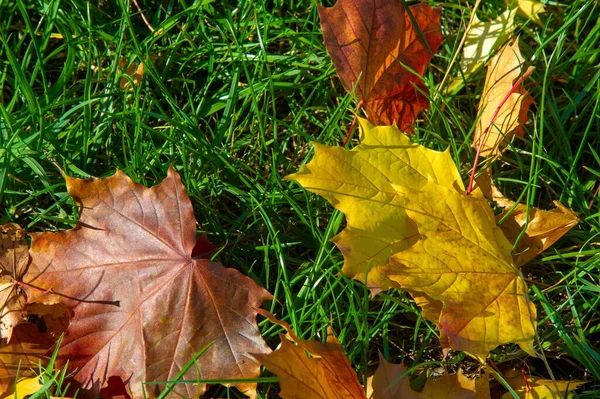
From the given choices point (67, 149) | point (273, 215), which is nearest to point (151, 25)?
point (67, 149)

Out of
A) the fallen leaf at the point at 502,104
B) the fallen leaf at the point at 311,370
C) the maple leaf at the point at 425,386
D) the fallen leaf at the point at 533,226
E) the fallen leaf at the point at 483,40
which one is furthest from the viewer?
the fallen leaf at the point at 483,40

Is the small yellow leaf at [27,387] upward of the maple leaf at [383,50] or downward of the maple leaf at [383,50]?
downward

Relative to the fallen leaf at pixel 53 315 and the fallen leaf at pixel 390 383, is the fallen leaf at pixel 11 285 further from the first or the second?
the fallen leaf at pixel 390 383

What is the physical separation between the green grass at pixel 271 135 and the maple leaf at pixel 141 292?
137 mm

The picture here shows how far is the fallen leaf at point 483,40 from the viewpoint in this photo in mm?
1799

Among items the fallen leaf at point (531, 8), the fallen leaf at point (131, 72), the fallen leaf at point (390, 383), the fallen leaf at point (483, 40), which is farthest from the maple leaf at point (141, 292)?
the fallen leaf at point (531, 8)

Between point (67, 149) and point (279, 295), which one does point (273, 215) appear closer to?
point (279, 295)

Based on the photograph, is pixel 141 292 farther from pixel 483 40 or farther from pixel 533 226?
pixel 483 40

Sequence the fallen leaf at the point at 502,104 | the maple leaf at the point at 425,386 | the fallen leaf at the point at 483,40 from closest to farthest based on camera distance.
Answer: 1. the maple leaf at the point at 425,386
2. the fallen leaf at the point at 502,104
3. the fallen leaf at the point at 483,40

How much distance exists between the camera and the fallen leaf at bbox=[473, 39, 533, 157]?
5.28 feet

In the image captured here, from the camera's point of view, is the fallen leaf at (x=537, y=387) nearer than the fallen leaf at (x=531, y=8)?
Yes

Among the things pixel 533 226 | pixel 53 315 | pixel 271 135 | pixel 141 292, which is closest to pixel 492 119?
pixel 533 226

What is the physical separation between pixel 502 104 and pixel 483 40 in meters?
0.30

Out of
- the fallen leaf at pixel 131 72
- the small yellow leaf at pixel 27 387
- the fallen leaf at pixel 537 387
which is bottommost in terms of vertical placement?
the small yellow leaf at pixel 27 387
